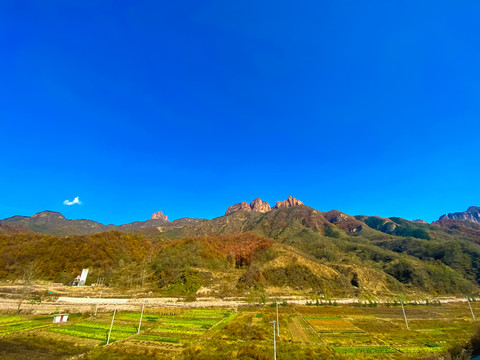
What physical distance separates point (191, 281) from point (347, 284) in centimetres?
5449

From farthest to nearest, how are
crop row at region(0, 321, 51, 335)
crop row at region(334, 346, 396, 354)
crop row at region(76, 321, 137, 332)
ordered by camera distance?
1. crop row at region(76, 321, 137, 332)
2. crop row at region(0, 321, 51, 335)
3. crop row at region(334, 346, 396, 354)

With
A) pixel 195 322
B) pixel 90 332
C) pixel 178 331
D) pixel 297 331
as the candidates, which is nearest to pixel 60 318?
pixel 90 332

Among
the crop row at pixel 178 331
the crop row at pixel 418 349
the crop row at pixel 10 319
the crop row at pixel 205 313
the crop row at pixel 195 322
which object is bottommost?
the crop row at pixel 10 319

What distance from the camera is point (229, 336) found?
29.6 meters

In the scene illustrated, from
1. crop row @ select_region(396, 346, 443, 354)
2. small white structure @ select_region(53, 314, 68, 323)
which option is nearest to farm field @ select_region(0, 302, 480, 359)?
crop row @ select_region(396, 346, 443, 354)

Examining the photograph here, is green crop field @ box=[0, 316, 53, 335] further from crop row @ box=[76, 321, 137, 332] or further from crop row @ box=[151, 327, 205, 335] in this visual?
crop row @ box=[151, 327, 205, 335]

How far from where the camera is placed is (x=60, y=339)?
26.9 metres

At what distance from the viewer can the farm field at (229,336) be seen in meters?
23.6

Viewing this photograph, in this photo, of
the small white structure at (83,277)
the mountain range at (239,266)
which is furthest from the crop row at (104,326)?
the small white structure at (83,277)

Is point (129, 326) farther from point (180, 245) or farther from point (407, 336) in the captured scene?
point (180, 245)

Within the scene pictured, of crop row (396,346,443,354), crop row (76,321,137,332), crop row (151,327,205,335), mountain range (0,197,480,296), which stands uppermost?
mountain range (0,197,480,296)

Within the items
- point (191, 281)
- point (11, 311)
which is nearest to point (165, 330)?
point (11, 311)

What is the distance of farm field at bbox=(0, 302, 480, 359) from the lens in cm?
2359

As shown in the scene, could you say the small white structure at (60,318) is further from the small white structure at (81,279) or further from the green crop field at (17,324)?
the small white structure at (81,279)
